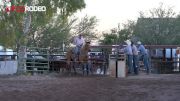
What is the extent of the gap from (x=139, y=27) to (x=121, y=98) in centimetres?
3487

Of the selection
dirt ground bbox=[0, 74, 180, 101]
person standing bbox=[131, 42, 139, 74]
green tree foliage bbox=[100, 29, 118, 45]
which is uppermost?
green tree foliage bbox=[100, 29, 118, 45]

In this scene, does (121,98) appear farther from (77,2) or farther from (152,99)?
(77,2)

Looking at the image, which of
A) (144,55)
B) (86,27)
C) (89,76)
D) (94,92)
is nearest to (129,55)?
(144,55)

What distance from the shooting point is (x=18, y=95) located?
13891mm

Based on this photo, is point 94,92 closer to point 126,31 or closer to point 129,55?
point 129,55

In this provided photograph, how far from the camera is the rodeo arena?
13805 millimetres

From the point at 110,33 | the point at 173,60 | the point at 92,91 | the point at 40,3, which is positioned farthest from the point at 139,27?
the point at 92,91

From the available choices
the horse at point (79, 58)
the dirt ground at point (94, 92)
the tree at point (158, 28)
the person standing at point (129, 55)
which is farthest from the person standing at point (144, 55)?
the tree at point (158, 28)

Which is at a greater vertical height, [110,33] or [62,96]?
[110,33]

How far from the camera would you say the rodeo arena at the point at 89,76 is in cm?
1380

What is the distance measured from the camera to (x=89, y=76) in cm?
2195

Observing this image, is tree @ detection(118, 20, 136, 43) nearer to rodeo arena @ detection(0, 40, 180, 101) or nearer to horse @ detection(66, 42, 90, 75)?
rodeo arena @ detection(0, 40, 180, 101)

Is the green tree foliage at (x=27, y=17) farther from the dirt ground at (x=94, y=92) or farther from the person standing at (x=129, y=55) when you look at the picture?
the dirt ground at (x=94, y=92)

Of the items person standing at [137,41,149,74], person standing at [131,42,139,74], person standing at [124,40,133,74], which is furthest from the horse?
person standing at [137,41,149,74]
